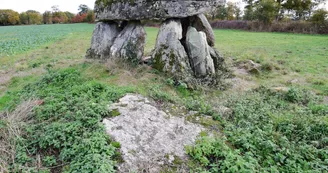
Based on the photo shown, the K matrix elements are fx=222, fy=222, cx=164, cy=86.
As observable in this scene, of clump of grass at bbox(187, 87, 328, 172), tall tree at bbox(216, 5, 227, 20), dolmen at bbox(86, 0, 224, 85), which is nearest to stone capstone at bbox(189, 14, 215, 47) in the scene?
dolmen at bbox(86, 0, 224, 85)

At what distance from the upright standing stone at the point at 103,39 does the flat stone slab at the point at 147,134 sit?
448 cm

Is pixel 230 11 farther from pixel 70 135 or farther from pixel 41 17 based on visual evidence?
pixel 41 17

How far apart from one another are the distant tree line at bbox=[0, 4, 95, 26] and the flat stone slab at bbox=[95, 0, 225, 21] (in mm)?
62999

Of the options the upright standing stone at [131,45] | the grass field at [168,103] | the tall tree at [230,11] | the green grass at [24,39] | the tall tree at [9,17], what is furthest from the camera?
the tall tree at [9,17]

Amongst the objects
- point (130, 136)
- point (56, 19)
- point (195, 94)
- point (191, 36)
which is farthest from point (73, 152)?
point (56, 19)

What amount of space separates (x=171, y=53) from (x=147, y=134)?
373 cm

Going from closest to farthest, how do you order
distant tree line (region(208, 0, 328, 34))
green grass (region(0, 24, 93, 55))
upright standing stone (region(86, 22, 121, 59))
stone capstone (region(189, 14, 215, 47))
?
stone capstone (region(189, 14, 215, 47)), upright standing stone (region(86, 22, 121, 59)), green grass (region(0, 24, 93, 55)), distant tree line (region(208, 0, 328, 34))

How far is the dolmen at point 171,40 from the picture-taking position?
757 centimetres

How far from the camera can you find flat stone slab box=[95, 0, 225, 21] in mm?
7699

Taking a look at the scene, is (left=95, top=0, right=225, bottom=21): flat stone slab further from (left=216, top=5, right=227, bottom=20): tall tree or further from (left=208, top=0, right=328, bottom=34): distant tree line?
(left=216, top=5, right=227, bottom=20): tall tree

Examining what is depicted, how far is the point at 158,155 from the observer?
404cm

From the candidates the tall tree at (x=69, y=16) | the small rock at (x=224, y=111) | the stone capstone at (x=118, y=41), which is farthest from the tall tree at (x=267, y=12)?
the tall tree at (x=69, y=16)

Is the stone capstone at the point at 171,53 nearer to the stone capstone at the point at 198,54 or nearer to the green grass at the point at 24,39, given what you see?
the stone capstone at the point at 198,54

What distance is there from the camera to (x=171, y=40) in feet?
25.3
